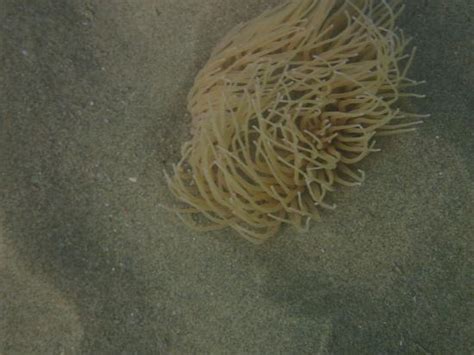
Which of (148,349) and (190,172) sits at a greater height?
(190,172)

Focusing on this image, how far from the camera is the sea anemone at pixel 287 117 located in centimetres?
→ 195

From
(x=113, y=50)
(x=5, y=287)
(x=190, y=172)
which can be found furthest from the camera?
(x=113, y=50)

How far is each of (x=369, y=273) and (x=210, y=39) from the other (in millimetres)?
1175

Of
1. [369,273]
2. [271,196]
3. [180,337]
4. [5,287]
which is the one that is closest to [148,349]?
[180,337]

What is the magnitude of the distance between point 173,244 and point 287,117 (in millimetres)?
654

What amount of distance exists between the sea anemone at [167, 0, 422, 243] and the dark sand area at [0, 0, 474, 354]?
102mm

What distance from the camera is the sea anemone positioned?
195 centimetres

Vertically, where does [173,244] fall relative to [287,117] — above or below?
below

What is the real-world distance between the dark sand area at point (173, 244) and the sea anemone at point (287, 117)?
10cm

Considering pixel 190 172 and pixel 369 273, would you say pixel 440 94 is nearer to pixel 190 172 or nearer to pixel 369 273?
pixel 369 273

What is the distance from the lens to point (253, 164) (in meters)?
1.98

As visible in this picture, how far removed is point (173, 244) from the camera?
2.08 meters

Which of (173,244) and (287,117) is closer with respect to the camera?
(287,117)

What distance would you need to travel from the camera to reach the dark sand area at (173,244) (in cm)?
200
